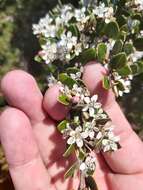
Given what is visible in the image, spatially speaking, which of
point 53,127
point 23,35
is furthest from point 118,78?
point 23,35

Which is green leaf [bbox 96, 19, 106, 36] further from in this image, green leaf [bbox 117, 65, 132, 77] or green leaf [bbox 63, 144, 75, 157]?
green leaf [bbox 63, 144, 75, 157]

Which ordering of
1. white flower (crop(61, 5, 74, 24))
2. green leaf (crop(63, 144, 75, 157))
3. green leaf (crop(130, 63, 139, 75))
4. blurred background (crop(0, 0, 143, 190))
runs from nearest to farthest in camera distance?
green leaf (crop(63, 144, 75, 157)) → green leaf (crop(130, 63, 139, 75)) → white flower (crop(61, 5, 74, 24)) → blurred background (crop(0, 0, 143, 190))

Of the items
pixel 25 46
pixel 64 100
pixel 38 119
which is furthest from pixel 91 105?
pixel 25 46

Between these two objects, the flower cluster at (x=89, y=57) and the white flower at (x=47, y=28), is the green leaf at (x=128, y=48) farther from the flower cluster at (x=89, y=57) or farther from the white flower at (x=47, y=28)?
the white flower at (x=47, y=28)

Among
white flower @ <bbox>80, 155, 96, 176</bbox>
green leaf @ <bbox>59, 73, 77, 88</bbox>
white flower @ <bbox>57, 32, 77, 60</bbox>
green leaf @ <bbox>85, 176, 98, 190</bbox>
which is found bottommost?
green leaf @ <bbox>85, 176, 98, 190</bbox>

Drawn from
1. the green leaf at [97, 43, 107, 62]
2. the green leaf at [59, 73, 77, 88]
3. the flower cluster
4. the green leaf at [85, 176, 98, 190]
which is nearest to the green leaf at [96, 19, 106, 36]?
the flower cluster

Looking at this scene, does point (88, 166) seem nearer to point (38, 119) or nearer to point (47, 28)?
point (38, 119)
